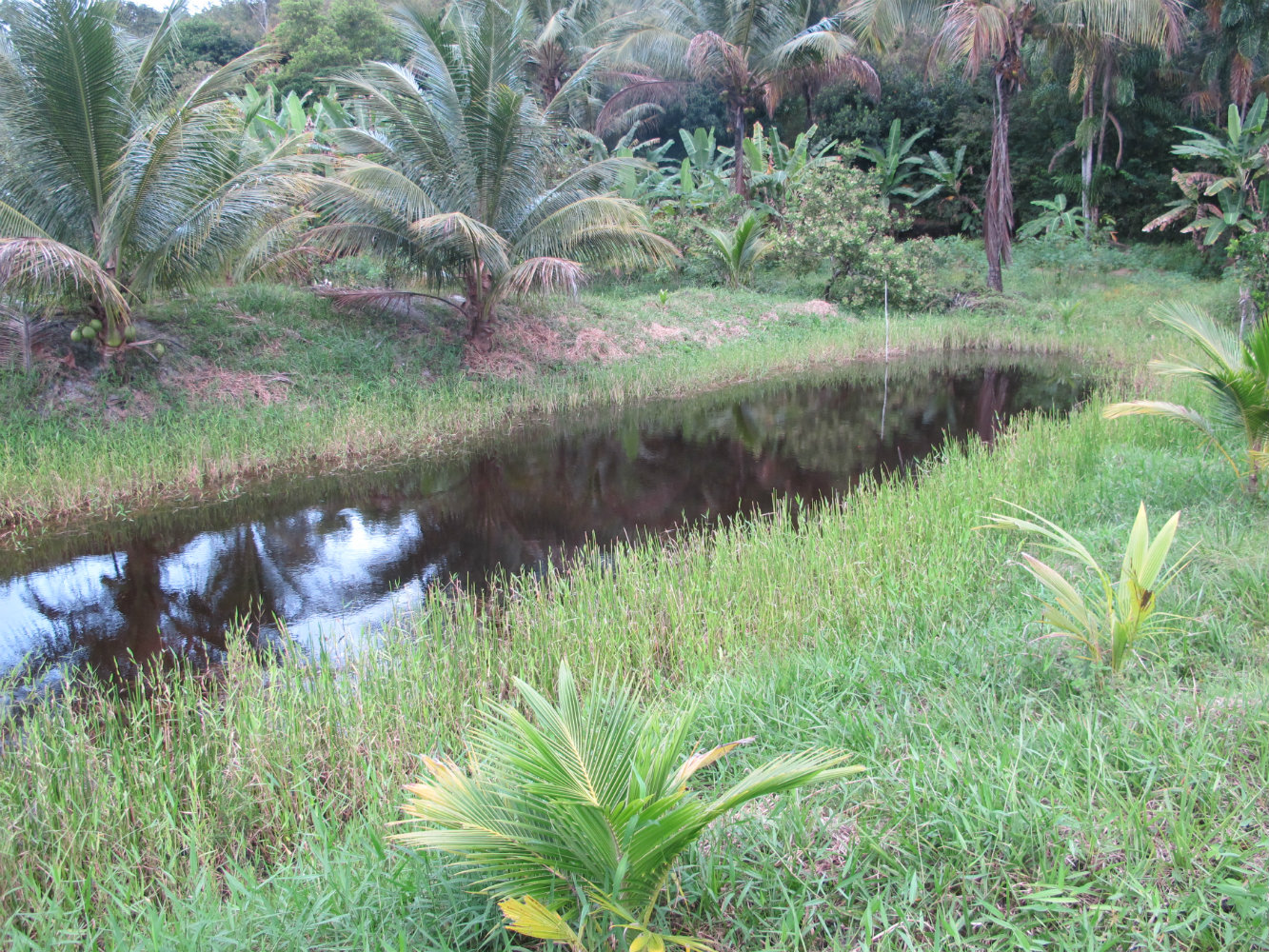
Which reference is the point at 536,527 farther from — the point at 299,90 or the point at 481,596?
the point at 299,90

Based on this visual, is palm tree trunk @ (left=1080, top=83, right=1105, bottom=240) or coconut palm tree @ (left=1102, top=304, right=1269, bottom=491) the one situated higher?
palm tree trunk @ (left=1080, top=83, right=1105, bottom=240)

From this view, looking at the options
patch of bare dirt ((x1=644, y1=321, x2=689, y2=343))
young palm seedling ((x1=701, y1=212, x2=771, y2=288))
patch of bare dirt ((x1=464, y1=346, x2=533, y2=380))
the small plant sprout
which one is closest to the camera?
the small plant sprout

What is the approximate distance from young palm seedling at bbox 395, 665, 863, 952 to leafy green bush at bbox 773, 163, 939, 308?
16.1m

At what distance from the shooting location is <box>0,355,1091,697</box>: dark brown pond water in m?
4.52

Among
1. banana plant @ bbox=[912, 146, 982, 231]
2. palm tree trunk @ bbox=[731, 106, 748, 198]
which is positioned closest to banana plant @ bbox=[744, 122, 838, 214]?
palm tree trunk @ bbox=[731, 106, 748, 198]

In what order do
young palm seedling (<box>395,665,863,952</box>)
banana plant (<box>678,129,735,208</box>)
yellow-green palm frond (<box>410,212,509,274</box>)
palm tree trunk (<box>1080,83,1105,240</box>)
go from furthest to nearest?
banana plant (<box>678,129,735,208</box>), palm tree trunk (<box>1080,83,1105,240</box>), yellow-green palm frond (<box>410,212,509,274</box>), young palm seedling (<box>395,665,863,952</box>)

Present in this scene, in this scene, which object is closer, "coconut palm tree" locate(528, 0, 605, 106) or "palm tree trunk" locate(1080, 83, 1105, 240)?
"palm tree trunk" locate(1080, 83, 1105, 240)

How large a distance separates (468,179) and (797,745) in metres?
9.55

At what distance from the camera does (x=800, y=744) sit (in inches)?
96.9

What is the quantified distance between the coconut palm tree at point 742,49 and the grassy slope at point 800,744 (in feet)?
52.2

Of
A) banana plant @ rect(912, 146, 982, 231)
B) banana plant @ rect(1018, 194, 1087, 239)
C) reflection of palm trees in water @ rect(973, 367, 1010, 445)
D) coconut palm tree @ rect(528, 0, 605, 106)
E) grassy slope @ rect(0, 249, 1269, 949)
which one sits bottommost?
reflection of palm trees in water @ rect(973, 367, 1010, 445)

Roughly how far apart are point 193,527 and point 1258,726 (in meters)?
6.37

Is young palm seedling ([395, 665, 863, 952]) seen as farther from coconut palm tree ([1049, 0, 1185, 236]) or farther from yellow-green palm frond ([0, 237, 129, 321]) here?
coconut palm tree ([1049, 0, 1185, 236])

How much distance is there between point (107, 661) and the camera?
4.11m
